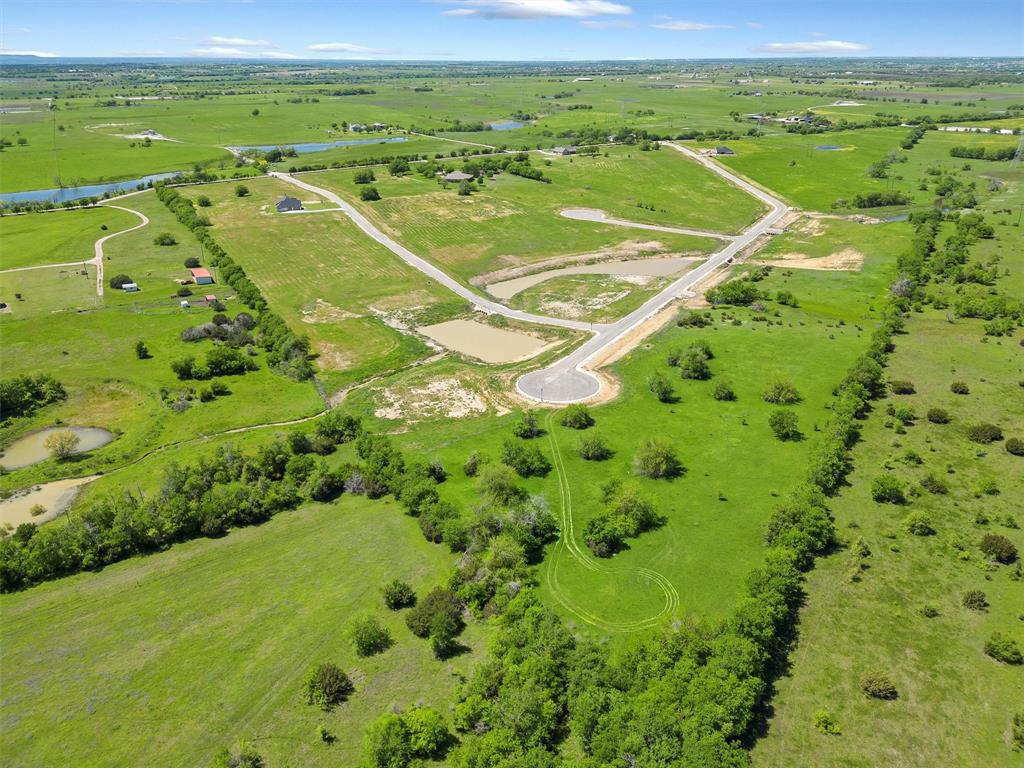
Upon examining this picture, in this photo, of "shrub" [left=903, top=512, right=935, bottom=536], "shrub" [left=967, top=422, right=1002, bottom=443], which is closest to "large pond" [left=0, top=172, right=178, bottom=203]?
"shrub" [left=903, top=512, right=935, bottom=536]

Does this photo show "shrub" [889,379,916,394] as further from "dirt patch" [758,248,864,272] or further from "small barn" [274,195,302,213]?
"small barn" [274,195,302,213]

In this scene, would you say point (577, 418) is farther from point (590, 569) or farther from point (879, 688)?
point (879, 688)

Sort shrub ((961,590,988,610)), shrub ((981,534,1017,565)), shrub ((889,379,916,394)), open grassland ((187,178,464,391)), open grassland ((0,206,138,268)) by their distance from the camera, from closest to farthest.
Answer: shrub ((961,590,988,610))
shrub ((981,534,1017,565))
shrub ((889,379,916,394))
open grassland ((187,178,464,391))
open grassland ((0,206,138,268))

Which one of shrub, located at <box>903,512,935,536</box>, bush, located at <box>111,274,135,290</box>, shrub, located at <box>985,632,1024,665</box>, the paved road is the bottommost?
shrub, located at <box>985,632,1024,665</box>

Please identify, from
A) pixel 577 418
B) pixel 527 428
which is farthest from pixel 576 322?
pixel 527 428

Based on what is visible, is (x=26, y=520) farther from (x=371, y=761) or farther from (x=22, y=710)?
(x=371, y=761)

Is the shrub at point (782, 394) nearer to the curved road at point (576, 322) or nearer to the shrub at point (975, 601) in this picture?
the curved road at point (576, 322)
